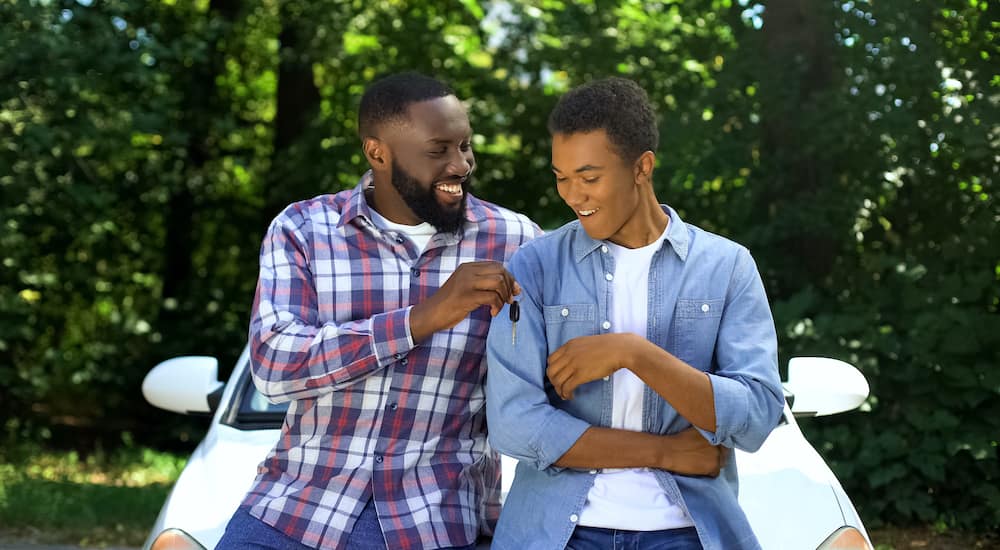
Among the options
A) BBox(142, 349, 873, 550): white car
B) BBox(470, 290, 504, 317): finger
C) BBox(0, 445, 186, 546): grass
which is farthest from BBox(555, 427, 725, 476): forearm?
BBox(0, 445, 186, 546): grass

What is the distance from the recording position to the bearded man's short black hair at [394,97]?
10.9 ft

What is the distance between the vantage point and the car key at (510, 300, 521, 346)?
2.80 metres

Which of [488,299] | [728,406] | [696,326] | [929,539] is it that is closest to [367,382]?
[488,299]

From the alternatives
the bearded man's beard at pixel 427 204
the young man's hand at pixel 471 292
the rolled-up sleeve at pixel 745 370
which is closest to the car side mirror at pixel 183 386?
the bearded man's beard at pixel 427 204

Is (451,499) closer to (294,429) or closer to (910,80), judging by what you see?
(294,429)

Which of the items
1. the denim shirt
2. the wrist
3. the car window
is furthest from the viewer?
the car window

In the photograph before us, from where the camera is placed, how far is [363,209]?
3.29 meters

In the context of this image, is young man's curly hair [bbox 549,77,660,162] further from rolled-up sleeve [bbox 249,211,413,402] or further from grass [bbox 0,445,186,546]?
grass [bbox 0,445,186,546]

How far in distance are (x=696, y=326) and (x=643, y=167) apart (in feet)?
1.24

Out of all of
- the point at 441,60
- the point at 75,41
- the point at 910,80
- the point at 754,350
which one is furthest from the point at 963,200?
the point at 75,41

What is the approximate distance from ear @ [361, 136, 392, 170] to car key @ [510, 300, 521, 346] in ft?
2.35

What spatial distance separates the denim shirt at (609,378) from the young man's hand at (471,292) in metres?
0.06

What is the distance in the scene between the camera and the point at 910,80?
293 inches

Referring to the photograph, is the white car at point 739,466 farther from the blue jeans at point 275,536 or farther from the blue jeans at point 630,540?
the blue jeans at point 630,540
